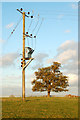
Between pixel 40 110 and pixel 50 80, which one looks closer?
pixel 40 110

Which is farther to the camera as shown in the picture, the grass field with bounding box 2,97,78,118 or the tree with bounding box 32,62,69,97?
the tree with bounding box 32,62,69,97

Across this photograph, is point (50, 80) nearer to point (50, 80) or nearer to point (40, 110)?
point (50, 80)

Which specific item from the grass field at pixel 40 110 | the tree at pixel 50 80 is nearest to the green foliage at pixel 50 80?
the tree at pixel 50 80

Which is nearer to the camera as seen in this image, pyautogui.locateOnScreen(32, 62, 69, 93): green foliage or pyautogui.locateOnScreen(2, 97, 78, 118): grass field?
pyautogui.locateOnScreen(2, 97, 78, 118): grass field

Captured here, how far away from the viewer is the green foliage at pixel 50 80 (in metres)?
44.3

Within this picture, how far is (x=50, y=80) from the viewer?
44.5 metres

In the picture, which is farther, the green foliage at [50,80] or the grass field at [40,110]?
the green foliage at [50,80]

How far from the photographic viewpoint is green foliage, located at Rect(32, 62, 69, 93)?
4428 cm

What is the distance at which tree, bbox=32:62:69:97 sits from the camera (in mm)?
44281

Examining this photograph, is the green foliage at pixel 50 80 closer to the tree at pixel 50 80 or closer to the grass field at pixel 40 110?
the tree at pixel 50 80

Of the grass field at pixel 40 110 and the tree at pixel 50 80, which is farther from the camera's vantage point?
the tree at pixel 50 80

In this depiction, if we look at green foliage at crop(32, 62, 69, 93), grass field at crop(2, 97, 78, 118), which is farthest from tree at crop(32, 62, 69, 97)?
grass field at crop(2, 97, 78, 118)

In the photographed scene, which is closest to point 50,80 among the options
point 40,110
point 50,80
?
point 50,80

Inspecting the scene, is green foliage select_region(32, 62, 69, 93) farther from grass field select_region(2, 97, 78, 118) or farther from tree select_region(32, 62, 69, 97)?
grass field select_region(2, 97, 78, 118)
